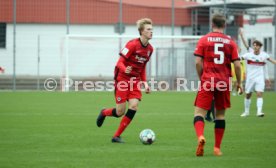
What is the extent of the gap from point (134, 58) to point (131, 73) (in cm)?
27

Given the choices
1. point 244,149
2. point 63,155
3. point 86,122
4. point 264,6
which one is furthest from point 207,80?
point 264,6

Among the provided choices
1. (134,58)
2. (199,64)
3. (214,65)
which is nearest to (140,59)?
(134,58)

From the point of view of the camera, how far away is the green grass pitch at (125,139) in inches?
370

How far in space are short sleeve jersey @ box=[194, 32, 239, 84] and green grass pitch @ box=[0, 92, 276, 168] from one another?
1170 millimetres

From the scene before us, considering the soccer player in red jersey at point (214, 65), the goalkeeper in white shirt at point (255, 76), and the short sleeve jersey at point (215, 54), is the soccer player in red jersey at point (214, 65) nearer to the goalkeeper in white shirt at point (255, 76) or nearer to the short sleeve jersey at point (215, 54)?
the short sleeve jersey at point (215, 54)

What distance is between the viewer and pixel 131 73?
12109mm

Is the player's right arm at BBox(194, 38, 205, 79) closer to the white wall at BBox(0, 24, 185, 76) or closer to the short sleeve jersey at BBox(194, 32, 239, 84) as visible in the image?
the short sleeve jersey at BBox(194, 32, 239, 84)

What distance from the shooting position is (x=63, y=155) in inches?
393

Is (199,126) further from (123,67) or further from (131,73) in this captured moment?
(131,73)

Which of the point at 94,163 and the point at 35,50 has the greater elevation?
the point at 35,50

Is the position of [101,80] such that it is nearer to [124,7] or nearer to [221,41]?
[124,7]

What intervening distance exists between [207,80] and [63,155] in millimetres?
2325

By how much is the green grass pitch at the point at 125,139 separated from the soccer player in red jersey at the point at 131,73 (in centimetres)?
51

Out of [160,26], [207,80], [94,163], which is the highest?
[160,26]
